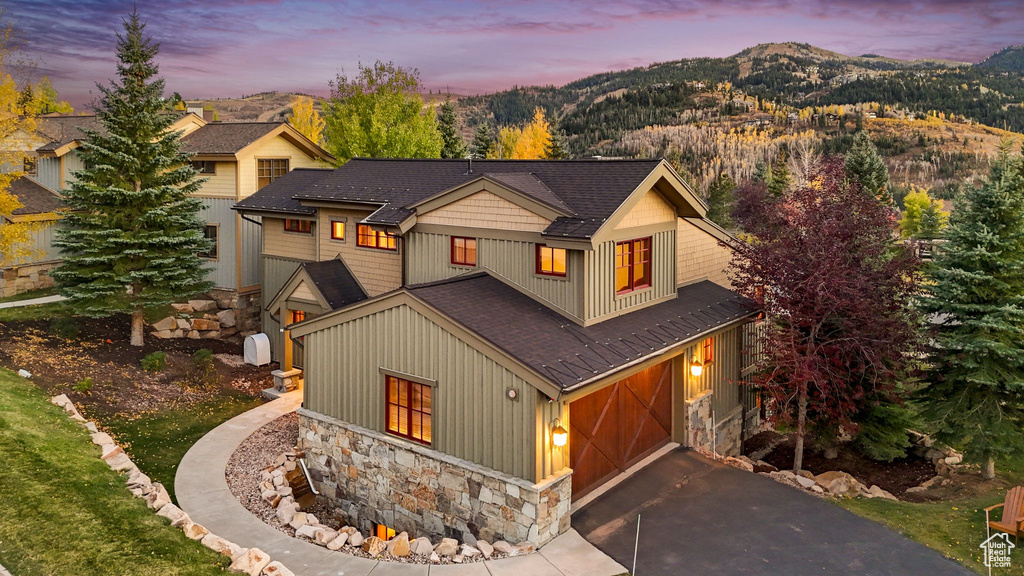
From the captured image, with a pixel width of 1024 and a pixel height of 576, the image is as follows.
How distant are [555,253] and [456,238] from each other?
2849 millimetres

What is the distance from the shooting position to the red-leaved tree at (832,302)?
1386 cm

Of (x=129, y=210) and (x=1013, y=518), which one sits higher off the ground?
(x=129, y=210)

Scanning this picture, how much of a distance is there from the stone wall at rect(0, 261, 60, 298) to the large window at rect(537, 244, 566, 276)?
869 inches

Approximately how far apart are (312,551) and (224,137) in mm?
20139

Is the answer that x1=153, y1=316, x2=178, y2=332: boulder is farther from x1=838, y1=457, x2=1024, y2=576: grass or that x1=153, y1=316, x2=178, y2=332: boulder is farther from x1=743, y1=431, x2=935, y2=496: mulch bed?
x1=838, y1=457, x2=1024, y2=576: grass

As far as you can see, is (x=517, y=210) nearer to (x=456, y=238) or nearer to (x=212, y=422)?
(x=456, y=238)

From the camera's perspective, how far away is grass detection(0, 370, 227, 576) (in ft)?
27.8

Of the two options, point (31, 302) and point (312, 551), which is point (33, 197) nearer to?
point (31, 302)

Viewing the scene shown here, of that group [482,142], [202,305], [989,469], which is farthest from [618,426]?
[482,142]

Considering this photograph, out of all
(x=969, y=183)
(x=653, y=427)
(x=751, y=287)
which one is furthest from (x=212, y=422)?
(x=969, y=183)

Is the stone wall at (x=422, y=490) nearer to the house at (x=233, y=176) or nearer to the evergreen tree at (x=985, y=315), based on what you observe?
the evergreen tree at (x=985, y=315)

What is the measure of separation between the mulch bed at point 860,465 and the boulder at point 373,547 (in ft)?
35.8

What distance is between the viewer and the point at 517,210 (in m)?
13.8
